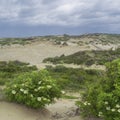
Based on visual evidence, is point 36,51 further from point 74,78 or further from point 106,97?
point 106,97

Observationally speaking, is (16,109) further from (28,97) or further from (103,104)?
(103,104)

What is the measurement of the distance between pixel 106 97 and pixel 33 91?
2885 mm

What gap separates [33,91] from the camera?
1305 centimetres

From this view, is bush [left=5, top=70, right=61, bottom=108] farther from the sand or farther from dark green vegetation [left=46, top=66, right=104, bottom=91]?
dark green vegetation [left=46, top=66, right=104, bottom=91]

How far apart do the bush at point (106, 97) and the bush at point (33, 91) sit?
4.03 ft

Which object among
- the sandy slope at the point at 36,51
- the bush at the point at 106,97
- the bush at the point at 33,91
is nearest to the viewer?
the bush at the point at 106,97

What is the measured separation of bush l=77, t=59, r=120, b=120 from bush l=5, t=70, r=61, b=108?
48.4 inches

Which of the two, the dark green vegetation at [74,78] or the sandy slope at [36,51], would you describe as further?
the sandy slope at [36,51]

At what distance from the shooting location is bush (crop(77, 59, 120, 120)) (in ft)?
36.0

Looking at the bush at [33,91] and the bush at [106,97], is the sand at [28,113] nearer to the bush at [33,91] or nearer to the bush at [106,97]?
the bush at [33,91]

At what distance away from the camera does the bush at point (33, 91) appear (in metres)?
13.0

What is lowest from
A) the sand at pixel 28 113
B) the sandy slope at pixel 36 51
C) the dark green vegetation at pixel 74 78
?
the sandy slope at pixel 36 51

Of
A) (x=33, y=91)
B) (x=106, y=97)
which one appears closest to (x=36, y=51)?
(x=33, y=91)

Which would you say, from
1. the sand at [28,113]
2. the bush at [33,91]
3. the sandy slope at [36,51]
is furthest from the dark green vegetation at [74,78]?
the sandy slope at [36,51]
